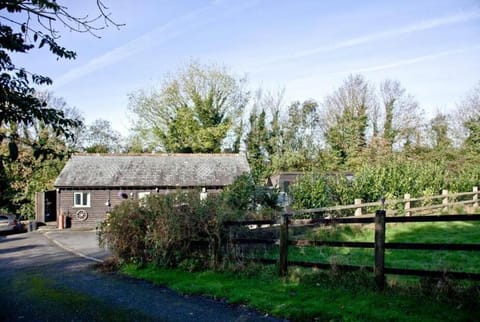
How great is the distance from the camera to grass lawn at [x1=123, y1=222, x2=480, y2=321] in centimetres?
568

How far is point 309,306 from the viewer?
618 centimetres

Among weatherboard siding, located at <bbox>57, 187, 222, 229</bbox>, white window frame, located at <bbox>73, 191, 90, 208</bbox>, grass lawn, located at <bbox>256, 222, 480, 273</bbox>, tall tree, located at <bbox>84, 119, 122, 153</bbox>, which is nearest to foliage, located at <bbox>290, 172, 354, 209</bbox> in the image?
grass lawn, located at <bbox>256, 222, 480, 273</bbox>

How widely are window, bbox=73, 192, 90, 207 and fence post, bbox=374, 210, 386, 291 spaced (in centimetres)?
2497

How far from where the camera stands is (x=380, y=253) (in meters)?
6.73

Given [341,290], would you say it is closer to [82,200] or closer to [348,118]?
[82,200]

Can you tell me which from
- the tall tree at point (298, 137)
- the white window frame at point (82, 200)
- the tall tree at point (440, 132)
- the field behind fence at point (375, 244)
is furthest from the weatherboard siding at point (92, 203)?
the tall tree at point (440, 132)

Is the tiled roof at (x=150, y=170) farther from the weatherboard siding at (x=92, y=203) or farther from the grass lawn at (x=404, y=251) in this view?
the grass lawn at (x=404, y=251)

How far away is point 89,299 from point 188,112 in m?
33.1

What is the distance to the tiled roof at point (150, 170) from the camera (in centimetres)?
2830

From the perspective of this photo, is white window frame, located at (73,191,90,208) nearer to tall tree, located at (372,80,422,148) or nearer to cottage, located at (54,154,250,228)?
cottage, located at (54,154,250,228)

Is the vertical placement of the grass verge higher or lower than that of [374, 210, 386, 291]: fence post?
lower

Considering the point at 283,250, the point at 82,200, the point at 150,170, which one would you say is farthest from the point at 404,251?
the point at 82,200

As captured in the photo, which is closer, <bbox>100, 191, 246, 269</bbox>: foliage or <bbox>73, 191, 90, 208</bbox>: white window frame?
<bbox>100, 191, 246, 269</bbox>: foliage

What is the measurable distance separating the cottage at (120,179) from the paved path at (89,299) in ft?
53.3
